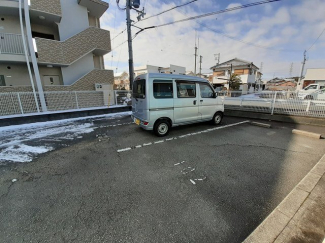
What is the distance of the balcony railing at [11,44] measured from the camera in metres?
6.85

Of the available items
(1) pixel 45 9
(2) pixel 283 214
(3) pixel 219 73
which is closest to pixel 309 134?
(2) pixel 283 214

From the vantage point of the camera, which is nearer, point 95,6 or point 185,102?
point 185,102

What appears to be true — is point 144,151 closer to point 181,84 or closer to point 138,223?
point 138,223

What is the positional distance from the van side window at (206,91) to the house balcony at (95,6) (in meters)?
9.73

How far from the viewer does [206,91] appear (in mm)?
5184

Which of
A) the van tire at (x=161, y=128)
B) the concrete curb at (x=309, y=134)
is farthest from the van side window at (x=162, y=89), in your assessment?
the concrete curb at (x=309, y=134)

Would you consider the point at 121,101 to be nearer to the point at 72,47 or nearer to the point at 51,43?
the point at 72,47

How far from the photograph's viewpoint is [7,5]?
679 centimetres

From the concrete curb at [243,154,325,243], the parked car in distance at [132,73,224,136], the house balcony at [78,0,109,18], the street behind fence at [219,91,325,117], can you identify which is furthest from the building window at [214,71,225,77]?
the concrete curb at [243,154,325,243]

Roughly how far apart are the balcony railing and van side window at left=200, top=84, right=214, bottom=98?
9414mm

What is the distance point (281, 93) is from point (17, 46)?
43.4ft

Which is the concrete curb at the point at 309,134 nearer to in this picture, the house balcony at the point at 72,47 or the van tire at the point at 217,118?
the van tire at the point at 217,118

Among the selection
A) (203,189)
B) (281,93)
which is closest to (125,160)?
(203,189)

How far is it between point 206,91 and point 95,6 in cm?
1028
